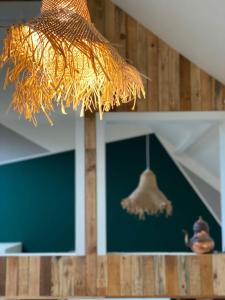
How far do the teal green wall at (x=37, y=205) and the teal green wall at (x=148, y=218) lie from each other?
626mm

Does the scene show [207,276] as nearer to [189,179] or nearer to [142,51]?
[142,51]

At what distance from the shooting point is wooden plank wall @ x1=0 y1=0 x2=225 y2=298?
10.7 feet

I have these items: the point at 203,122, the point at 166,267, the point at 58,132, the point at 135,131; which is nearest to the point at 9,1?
the point at 58,132

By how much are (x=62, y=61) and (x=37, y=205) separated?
428cm

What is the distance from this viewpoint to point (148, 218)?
594cm

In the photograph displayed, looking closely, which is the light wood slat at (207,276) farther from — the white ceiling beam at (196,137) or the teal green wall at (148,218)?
the teal green wall at (148,218)

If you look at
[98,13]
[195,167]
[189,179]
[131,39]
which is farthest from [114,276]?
[189,179]

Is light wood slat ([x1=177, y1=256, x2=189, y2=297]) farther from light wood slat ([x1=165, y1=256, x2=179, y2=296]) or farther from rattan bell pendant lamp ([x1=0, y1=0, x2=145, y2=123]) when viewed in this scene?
rattan bell pendant lamp ([x1=0, y1=0, x2=145, y2=123])

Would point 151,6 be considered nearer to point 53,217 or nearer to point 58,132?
point 58,132

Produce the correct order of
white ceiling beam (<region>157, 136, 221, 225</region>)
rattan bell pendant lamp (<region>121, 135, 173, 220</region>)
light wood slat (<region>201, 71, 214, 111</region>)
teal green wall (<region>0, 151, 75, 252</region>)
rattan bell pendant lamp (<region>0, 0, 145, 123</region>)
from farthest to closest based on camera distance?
white ceiling beam (<region>157, 136, 221, 225</region>), teal green wall (<region>0, 151, 75, 252</region>), rattan bell pendant lamp (<region>121, 135, 173, 220</region>), light wood slat (<region>201, 71, 214, 111</region>), rattan bell pendant lamp (<region>0, 0, 145, 123</region>)

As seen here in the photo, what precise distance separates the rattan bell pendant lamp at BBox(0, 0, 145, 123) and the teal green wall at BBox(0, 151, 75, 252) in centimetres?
400

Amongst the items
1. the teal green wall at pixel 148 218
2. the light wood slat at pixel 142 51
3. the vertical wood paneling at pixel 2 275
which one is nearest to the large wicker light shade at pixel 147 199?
the teal green wall at pixel 148 218

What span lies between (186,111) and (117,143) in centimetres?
262

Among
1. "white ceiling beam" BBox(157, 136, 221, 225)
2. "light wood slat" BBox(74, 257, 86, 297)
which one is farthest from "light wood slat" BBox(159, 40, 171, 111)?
"white ceiling beam" BBox(157, 136, 221, 225)
